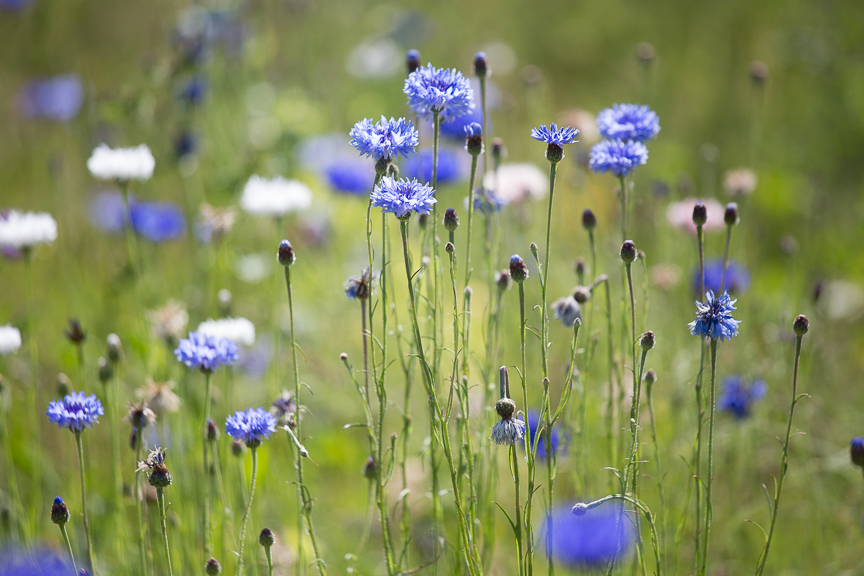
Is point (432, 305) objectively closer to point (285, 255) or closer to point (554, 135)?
point (285, 255)

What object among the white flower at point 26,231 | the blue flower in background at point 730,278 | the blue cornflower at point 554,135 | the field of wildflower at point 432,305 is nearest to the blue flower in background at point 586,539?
the field of wildflower at point 432,305

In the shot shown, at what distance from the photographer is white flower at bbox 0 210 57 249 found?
1.72m

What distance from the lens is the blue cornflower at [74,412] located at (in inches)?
50.0

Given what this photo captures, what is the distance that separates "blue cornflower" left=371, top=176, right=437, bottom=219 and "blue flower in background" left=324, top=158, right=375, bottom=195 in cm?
175

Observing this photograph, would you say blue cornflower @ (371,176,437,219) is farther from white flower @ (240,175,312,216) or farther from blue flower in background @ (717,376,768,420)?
blue flower in background @ (717,376,768,420)

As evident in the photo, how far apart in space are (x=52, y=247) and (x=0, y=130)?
1.57 meters

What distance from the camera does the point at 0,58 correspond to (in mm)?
5141

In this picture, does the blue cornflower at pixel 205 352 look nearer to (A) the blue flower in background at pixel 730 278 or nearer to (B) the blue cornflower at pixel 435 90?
(B) the blue cornflower at pixel 435 90

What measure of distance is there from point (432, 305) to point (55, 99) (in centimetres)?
293

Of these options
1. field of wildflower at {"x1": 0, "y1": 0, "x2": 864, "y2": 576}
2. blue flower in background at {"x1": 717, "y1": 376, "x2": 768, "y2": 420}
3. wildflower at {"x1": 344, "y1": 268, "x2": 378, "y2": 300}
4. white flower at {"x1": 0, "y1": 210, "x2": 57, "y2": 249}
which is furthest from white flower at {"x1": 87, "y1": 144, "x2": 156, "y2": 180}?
blue flower in background at {"x1": 717, "y1": 376, "x2": 768, "y2": 420}

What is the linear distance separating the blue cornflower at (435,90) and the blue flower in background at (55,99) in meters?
2.90

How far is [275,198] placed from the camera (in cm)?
196

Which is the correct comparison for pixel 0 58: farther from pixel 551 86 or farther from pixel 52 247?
pixel 551 86

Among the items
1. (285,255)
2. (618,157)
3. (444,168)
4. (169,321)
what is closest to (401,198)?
(285,255)
